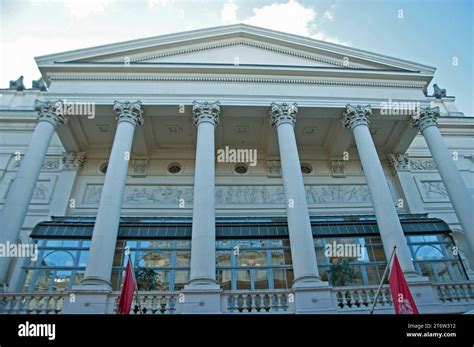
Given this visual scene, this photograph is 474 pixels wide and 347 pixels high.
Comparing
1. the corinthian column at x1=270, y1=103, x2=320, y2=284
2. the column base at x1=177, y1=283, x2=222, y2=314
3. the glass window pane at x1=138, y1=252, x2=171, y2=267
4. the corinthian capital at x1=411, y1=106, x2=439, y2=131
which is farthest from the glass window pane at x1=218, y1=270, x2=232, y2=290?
the corinthian capital at x1=411, y1=106, x2=439, y2=131

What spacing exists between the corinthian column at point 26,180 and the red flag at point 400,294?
536 inches

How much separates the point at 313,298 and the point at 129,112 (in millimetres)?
12012

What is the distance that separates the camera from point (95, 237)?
14.2m

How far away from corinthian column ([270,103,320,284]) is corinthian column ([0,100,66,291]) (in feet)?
35.4

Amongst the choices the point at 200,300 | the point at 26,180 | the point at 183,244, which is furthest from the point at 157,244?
the point at 26,180

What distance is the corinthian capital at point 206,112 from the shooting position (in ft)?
60.0

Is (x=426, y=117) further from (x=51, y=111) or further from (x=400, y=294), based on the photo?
(x=51, y=111)

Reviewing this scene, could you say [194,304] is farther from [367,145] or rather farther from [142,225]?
[367,145]

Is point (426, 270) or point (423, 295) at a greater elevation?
point (426, 270)

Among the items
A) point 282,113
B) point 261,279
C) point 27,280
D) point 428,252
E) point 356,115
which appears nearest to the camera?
point 27,280

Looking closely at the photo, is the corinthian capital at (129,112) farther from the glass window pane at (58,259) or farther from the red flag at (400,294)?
the red flag at (400,294)

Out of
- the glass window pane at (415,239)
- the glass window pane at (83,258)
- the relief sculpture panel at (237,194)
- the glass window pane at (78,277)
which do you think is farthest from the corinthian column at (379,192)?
the glass window pane at (83,258)

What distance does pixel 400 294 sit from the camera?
11.1 meters
